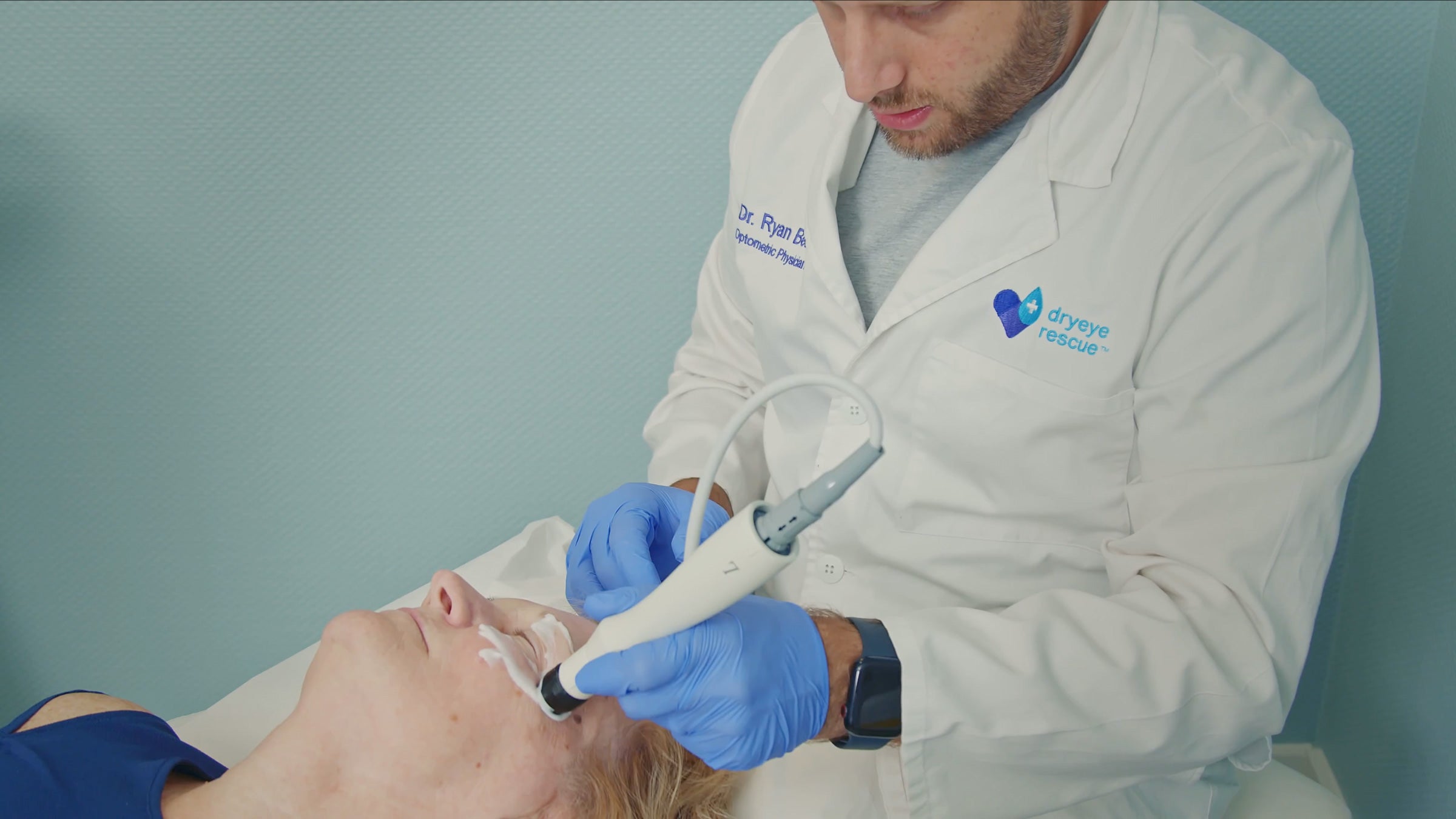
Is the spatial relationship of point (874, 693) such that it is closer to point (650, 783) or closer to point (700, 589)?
point (700, 589)

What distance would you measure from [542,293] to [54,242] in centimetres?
82

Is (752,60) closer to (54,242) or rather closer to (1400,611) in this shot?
(54,242)

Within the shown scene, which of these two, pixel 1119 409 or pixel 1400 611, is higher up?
pixel 1119 409

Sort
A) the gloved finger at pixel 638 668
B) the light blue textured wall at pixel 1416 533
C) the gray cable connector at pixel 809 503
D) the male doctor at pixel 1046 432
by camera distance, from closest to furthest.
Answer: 1. the gray cable connector at pixel 809 503
2. the gloved finger at pixel 638 668
3. the male doctor at pixel 1046 432
4. the light blue textured wall at pixel 1416 533

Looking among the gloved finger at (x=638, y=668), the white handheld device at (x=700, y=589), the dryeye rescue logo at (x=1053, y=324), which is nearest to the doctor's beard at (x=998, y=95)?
the dryeye rescue logo at (x=1053, y=324)

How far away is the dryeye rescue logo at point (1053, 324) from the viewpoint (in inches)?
48.8

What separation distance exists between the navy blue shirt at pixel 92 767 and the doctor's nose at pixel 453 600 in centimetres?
34

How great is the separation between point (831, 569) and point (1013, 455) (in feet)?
Answer: 0.93

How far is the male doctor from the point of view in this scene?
1122 millimetres

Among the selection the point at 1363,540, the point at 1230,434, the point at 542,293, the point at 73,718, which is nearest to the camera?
the point at 1230,434

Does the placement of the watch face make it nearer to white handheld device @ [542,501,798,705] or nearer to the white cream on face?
white handheld device @ [542,501,798,705]

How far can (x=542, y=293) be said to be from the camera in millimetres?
2092

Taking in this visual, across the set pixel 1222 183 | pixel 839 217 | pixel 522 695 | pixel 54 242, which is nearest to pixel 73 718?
pixel 522 695

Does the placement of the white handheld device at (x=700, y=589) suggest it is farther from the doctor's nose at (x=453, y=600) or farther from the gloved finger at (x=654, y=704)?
the doctor's nose at (x=453, y=600)
